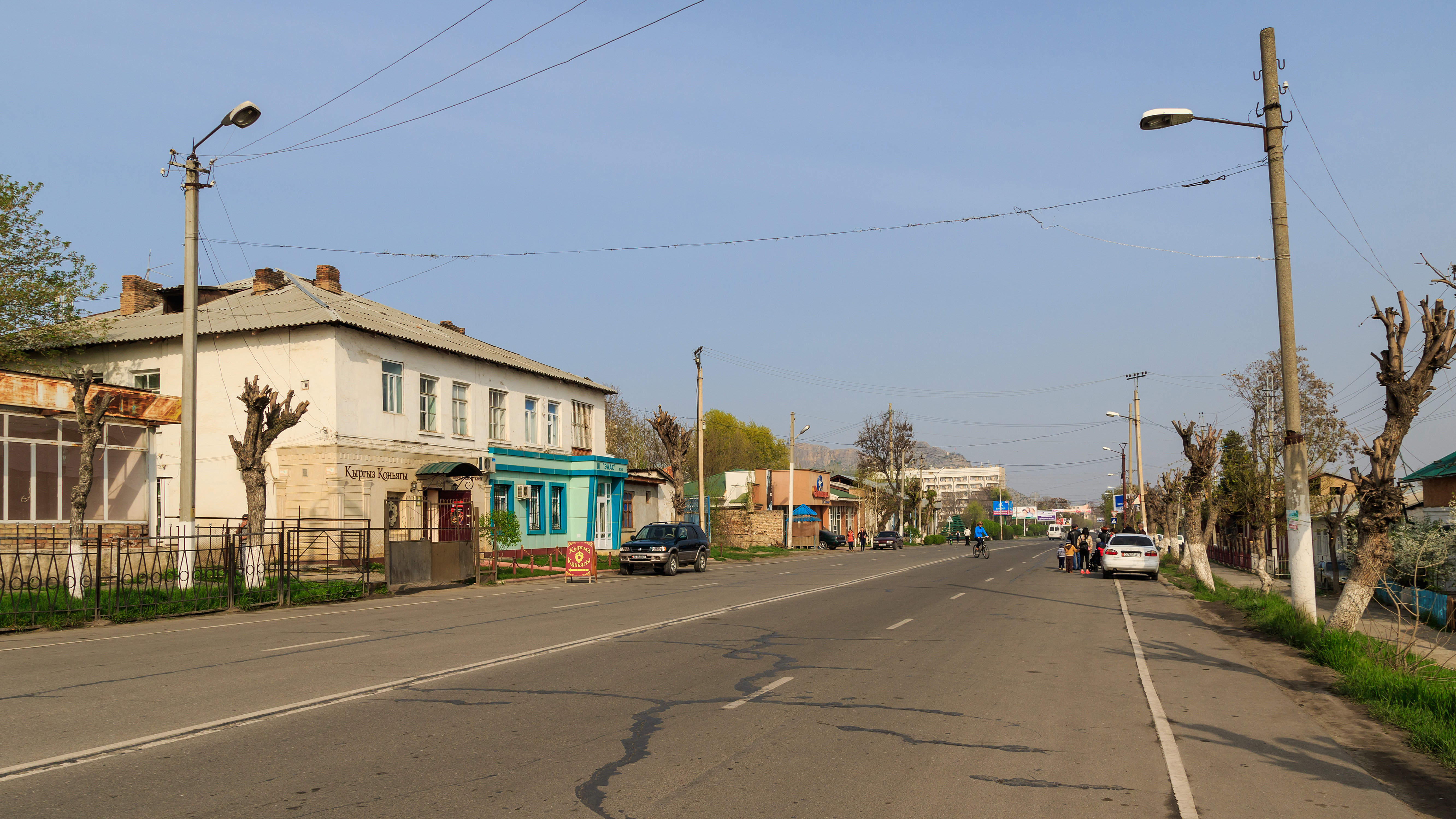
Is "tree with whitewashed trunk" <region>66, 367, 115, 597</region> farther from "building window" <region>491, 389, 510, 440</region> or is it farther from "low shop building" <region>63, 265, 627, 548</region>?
"building window" <region>491, 389, 510, 440</region>

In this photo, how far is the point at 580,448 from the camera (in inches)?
1773

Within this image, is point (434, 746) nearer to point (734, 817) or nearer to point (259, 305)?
point (734, 817)

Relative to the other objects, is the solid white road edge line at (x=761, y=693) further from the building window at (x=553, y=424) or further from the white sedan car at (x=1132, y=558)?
the building window at (x=553, y=424)

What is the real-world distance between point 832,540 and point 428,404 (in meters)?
42.3

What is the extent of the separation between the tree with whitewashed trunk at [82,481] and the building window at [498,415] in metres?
18.3

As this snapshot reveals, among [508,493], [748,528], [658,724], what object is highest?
[508,493]

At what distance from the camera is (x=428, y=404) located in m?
34.6

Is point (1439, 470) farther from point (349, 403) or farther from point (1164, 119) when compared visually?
point (349, 403)

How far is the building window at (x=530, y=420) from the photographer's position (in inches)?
1607

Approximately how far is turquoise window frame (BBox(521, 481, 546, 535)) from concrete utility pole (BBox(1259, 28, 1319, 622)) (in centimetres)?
2950

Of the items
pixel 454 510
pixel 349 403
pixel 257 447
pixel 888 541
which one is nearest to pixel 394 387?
pixel 349 403

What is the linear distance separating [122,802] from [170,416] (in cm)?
2440

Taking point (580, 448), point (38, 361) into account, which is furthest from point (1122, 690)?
point (580, 448)

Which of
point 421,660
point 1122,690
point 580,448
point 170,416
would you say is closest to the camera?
point 1122,690
